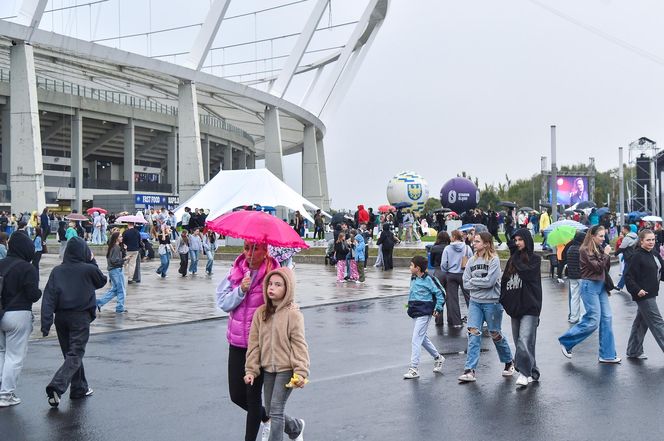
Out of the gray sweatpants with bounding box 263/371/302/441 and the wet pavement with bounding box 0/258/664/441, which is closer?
the gray sweatpants with bounding box 263/371/302/441

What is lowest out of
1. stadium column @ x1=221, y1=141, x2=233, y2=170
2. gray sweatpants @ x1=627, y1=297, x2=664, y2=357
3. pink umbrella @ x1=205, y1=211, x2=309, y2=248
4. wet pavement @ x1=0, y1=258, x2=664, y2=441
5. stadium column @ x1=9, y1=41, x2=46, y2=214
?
wet pavement @ x1=0, y1=258, x2=664, y2=441

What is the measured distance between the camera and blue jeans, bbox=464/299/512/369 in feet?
28.6

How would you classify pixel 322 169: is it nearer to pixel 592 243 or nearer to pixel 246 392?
pixel 592 243

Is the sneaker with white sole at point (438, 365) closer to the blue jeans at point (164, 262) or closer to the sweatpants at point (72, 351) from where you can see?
the sweatpants at point (72, 351)

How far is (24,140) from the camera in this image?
33.6 m

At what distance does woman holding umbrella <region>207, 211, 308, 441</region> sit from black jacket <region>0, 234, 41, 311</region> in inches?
108

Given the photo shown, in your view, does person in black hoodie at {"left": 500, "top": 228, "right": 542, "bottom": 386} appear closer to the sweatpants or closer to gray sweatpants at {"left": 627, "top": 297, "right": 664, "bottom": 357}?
gray sweatpants at {"left": 627, "top": 297, "right": 664, "bottom": 357}

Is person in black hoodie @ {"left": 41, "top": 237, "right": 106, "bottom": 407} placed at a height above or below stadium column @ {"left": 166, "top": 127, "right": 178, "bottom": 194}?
below

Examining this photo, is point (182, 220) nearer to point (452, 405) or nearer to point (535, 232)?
point (535, 232)

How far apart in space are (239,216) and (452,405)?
2775 mm

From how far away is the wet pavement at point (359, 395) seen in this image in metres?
6.77

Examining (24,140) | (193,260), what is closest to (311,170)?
(24,140)

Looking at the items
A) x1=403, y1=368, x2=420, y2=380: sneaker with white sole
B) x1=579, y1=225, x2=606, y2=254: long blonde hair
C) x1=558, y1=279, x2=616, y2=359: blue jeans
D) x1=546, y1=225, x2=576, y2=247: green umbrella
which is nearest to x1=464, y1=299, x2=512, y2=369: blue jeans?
x1=403, y1=368, x2=420, y2=380: sneaker with white sole

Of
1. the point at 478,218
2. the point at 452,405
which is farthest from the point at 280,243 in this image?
the point at 478,218
